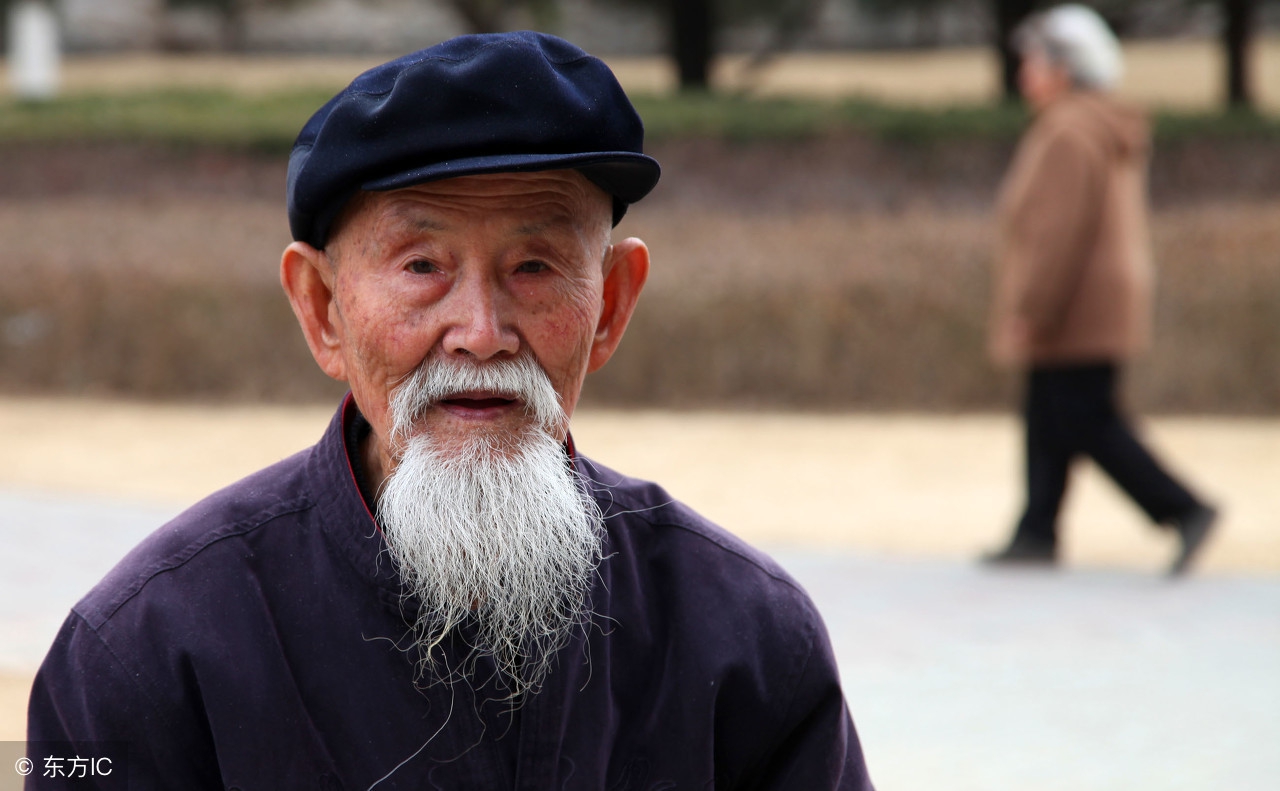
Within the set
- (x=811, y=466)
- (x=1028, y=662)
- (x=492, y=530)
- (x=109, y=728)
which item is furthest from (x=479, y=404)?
(x=811, y=466)

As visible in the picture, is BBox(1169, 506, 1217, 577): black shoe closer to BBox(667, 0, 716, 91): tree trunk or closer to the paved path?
the paved path

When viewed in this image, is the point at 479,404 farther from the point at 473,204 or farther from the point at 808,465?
the point at 808,465

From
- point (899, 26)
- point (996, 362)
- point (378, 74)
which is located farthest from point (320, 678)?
point (899, 26)

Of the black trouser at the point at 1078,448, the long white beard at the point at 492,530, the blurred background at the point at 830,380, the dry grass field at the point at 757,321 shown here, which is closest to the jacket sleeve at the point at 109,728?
the long white beard at the point at 492,530

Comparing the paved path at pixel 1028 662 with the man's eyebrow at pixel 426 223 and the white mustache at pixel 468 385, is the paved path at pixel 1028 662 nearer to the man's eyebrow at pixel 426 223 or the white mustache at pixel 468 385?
the white mustache at pixel 468 385

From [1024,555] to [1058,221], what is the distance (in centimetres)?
131

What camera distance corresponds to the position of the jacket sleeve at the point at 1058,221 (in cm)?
611

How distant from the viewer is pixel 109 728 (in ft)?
5.65

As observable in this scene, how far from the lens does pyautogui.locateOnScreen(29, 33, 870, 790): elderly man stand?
1.77 metres

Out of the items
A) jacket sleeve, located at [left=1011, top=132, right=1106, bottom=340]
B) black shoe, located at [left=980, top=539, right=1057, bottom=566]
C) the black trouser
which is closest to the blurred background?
black shoe, located at [left=980, top=539, right=1057, bottom=566]

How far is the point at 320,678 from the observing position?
1.82 metres

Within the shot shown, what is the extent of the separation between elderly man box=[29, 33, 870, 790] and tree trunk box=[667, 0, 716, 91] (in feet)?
70.9

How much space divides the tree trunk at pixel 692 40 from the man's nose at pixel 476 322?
21.7 m

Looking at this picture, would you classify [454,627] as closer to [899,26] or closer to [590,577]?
[590,577]
